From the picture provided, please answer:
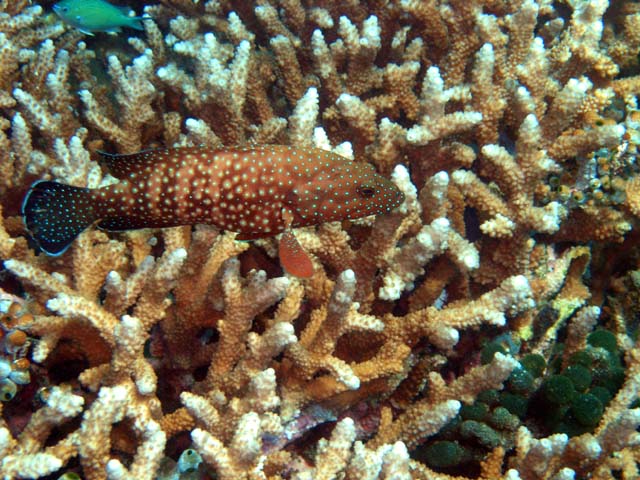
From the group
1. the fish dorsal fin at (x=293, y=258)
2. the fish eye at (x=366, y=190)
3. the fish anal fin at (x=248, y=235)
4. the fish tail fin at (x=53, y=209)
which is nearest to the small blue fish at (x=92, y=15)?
the fish tail fin at (x=53, y=209)

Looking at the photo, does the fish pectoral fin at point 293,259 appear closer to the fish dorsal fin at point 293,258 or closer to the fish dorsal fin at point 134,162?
the fish dorsal fin at point 293,258

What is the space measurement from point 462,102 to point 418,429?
2.84 meters

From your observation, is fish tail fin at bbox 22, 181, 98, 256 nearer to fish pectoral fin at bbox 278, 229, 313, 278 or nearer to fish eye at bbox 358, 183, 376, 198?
fish pectoral fin at bbox 278, 229, 313, 278

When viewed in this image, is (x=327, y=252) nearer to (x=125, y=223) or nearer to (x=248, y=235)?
(x=248, y=235)

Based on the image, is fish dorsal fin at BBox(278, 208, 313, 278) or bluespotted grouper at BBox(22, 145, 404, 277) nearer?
fish dorsal fin at BBox(278, 208, 313, 278)

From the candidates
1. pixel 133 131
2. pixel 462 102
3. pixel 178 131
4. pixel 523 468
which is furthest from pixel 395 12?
pixel 523 468

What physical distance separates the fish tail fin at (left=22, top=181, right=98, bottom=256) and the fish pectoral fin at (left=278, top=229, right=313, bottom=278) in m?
1.28

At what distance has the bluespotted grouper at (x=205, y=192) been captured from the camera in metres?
3.33

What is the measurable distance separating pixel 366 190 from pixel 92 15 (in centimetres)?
373

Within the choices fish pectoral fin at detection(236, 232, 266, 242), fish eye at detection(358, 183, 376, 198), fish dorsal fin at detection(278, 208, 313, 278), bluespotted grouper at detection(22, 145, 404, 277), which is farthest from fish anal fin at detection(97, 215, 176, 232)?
fish eye at detection(358, 183, 376, 198)

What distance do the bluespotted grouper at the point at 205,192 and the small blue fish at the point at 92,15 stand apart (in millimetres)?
2712

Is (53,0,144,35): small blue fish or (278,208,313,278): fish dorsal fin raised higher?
(53,0,144,35): small blue fish

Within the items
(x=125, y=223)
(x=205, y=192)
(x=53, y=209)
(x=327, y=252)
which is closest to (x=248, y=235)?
(x=205, y=192)

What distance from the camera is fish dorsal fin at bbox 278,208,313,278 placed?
3119mm
